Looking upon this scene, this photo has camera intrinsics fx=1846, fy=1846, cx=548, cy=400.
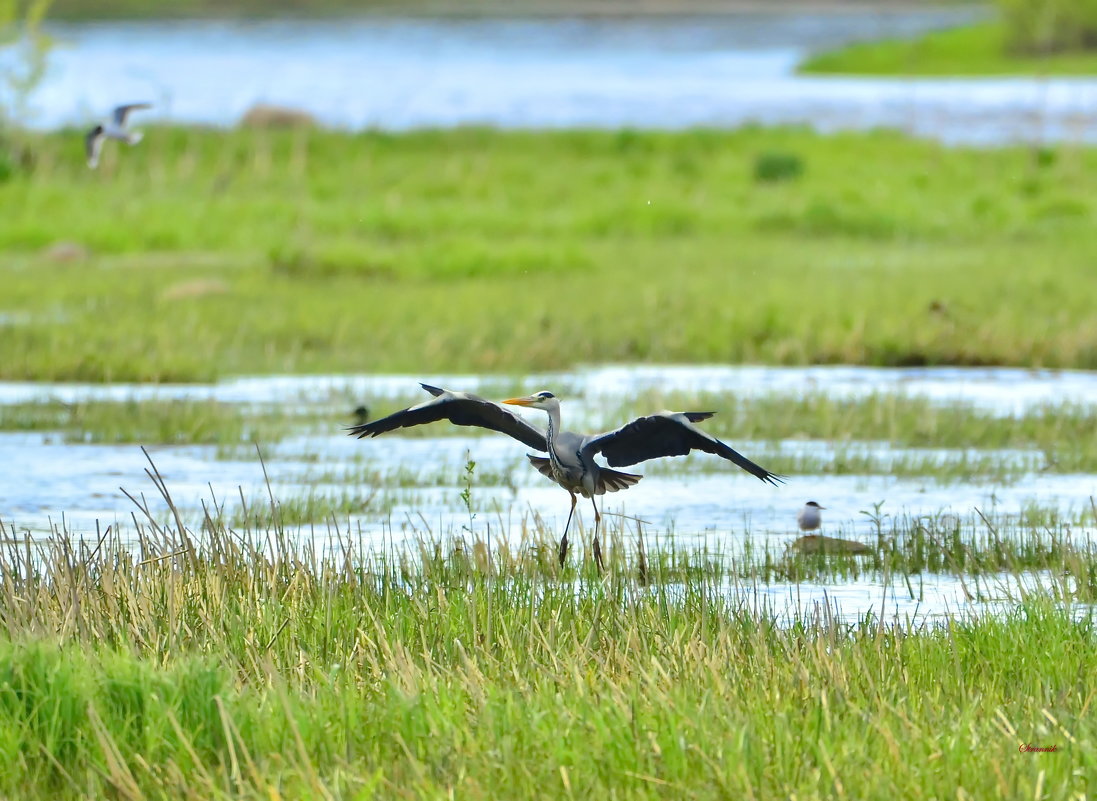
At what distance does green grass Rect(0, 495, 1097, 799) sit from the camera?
4.88 metres

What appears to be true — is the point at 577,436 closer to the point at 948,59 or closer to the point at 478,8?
the point at 948,59

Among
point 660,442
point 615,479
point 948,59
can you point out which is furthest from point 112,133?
point 948,59

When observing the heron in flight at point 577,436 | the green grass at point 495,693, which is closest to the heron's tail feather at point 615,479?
the heron in flight at point 577,436

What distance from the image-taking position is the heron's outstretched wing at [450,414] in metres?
6.56

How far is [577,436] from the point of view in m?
7.17

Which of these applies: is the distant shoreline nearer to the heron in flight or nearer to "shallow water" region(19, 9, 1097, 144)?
"shallow water" region(19, 9, 1097, 144)

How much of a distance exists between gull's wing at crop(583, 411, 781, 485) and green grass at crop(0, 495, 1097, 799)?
504 millimetres

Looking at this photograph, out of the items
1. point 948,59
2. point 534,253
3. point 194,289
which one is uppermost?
point 948,59

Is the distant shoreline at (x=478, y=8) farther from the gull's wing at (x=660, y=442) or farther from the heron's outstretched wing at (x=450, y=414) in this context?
the gull's wing at (x=660, y=442)

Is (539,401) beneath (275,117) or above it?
beneath

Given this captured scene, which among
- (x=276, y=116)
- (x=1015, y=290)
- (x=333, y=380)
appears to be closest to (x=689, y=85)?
(x=276, y=116)

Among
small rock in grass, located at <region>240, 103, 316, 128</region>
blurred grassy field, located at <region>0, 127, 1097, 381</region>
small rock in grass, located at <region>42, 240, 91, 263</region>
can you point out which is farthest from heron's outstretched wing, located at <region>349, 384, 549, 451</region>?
small rock in grass, located at <region>240, 103, 316, 128</region>

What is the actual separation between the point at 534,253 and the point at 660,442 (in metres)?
15.7

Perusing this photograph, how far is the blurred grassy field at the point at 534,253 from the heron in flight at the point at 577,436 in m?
7.77
